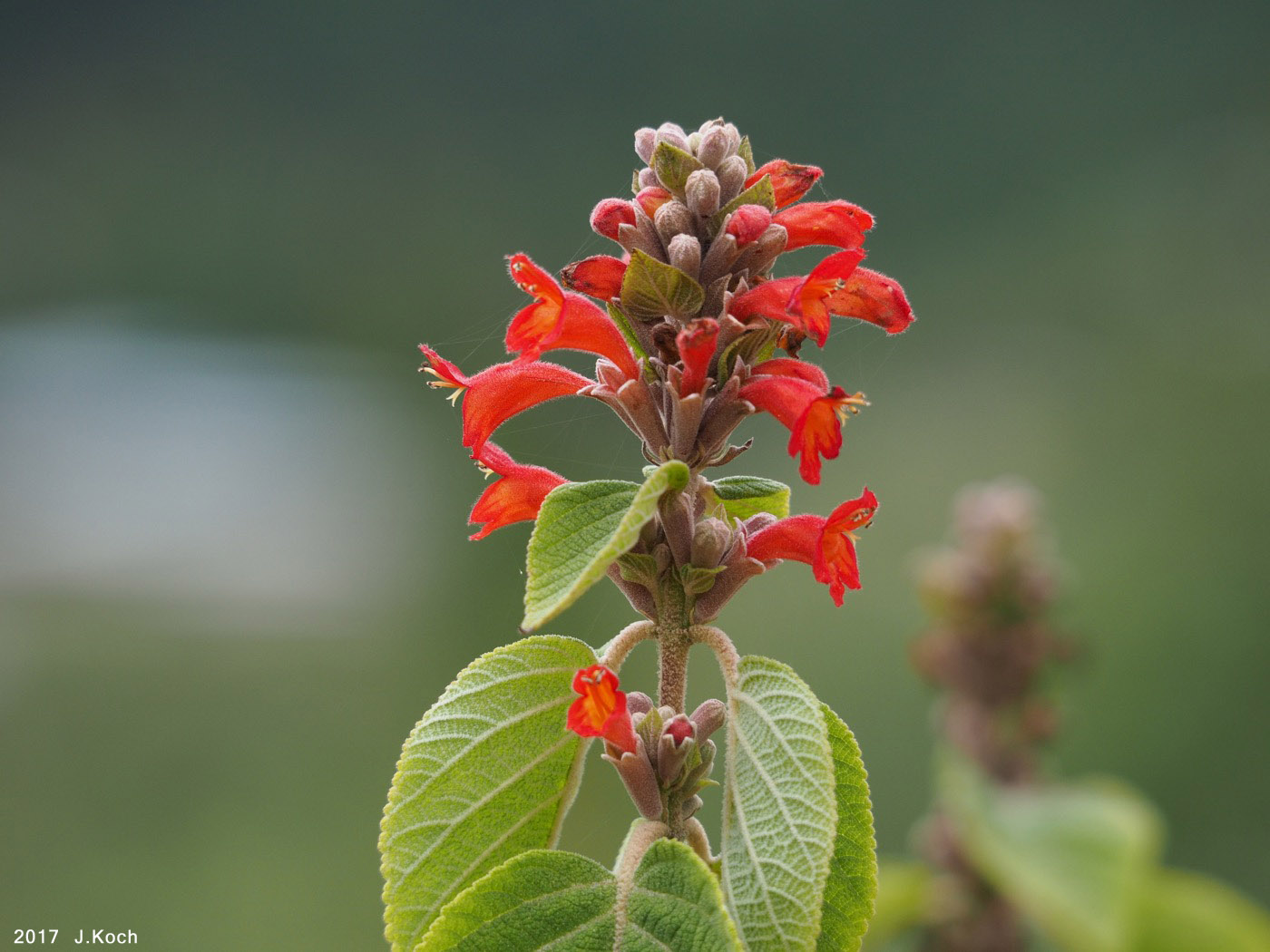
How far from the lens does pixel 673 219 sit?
0.72m

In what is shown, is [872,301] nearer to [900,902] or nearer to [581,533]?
[581,533]

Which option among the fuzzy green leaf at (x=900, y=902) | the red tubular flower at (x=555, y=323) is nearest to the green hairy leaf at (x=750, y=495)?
the red tubular flower at (x=555, y=323)

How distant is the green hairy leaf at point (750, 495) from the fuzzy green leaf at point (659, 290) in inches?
5.7

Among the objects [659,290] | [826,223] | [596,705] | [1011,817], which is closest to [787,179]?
[826,223]

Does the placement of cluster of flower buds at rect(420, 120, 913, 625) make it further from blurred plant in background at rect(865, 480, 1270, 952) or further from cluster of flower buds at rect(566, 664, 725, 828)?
blurred plant in background at rect(865, 480, 1270, 952)

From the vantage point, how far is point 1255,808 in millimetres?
4938

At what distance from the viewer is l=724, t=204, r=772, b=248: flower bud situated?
0.69 metres

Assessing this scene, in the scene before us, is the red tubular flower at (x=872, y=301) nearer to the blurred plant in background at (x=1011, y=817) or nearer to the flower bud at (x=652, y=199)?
the flower bud at (x=652, y=199)

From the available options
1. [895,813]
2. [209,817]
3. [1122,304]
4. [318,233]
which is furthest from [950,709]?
[318,233]

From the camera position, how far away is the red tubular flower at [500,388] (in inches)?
29.5

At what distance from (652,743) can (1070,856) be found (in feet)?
2.80

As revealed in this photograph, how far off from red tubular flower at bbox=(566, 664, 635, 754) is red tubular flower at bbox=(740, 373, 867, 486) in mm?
168

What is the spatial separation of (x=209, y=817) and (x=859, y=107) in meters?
6.86

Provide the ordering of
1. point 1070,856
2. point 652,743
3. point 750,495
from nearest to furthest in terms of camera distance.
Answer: point 652,743, point 750,495, point 1070,856
